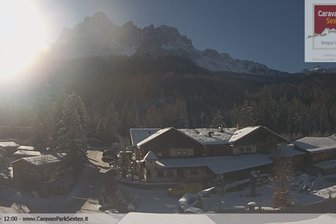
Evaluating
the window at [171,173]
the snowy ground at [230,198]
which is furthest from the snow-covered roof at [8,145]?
the window at [171,173]

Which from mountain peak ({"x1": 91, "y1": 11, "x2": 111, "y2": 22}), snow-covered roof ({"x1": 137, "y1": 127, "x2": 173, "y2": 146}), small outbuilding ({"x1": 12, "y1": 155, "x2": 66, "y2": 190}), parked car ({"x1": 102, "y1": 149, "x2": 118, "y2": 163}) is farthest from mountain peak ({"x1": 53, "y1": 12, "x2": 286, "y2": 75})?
small outbuilding ({"x1": 12, "y1": 155, "x2": 66, "y2": 190})

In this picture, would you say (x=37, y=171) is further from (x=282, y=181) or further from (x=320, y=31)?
(x=320, y=31)

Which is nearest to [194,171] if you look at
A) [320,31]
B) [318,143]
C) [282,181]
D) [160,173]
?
[160,173]

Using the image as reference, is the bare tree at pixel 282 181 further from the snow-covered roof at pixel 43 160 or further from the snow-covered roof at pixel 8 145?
the snow-covered roof at pixel 8 145

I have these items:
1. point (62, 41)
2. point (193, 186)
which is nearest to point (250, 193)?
point (193, 186)

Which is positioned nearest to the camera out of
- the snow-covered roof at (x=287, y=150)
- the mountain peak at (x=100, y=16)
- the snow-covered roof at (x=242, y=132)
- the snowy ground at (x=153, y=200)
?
the mountain peak at (x=100, y=16)

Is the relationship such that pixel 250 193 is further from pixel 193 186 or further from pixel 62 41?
pixel 62 41
